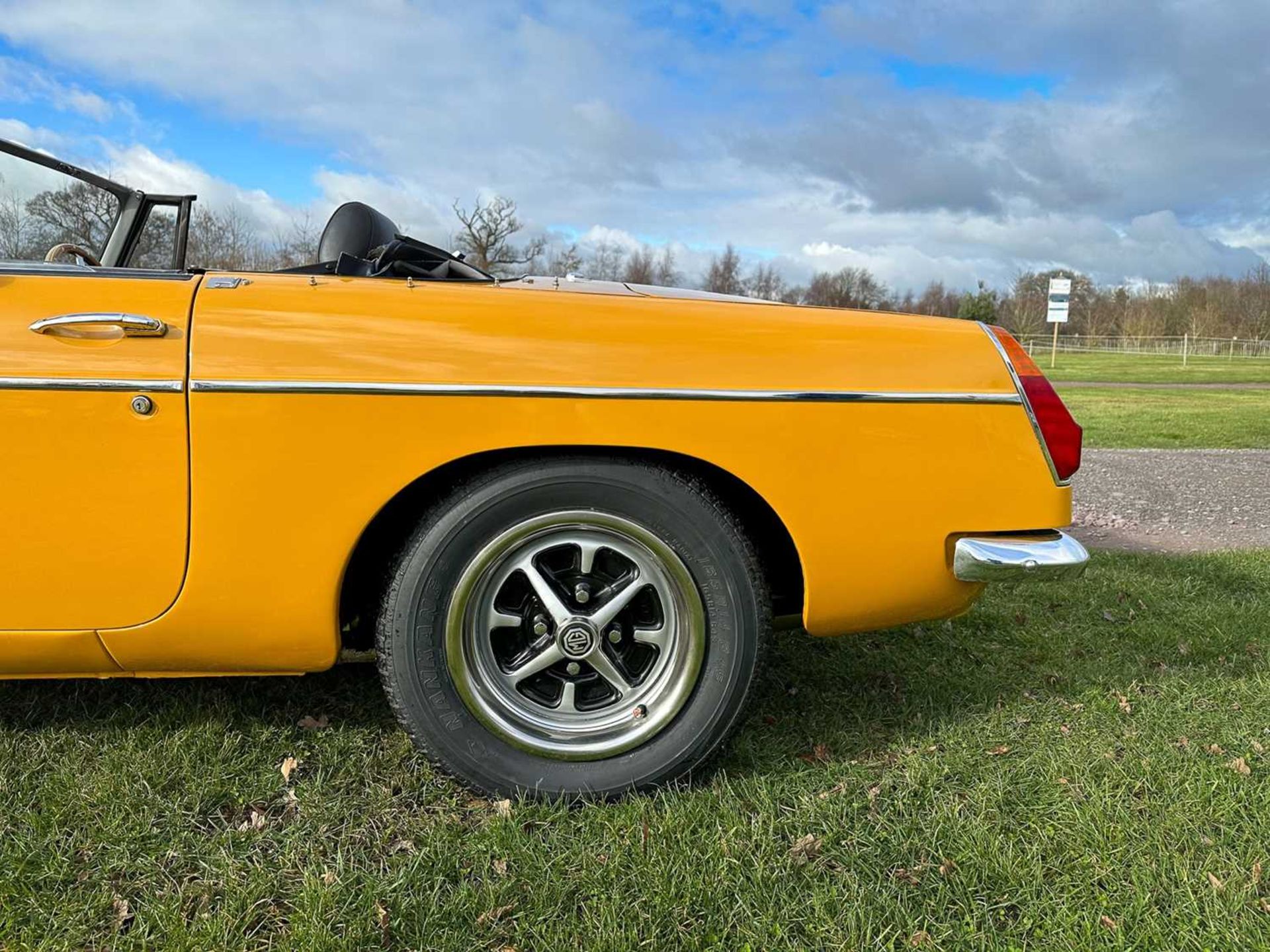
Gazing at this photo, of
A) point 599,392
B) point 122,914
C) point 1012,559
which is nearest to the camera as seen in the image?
point 122,914

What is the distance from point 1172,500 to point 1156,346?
49.5m

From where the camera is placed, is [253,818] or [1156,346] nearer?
[253,818]

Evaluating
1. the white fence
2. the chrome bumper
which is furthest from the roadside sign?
the chrome bumper

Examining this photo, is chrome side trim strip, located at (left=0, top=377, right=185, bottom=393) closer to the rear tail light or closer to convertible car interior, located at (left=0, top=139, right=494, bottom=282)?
convertible car interior, located at (left=0, top=139, right=494, bottom=282)

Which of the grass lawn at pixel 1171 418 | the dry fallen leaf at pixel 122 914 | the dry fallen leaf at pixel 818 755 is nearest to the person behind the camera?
the dry fallen leaf at pixel 122 914

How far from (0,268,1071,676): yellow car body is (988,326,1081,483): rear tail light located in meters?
0.03

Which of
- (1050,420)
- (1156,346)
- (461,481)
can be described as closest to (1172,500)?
(1050,420)

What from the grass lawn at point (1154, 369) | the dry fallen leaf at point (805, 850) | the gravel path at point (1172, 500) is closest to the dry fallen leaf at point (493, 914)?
the dry fallen leaf at point (805, 850)

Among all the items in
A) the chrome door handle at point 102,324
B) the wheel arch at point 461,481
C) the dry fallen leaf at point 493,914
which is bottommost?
the dry fallen leaf at point 493,914

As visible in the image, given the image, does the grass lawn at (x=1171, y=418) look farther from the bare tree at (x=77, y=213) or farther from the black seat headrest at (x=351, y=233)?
the bare tree at (x=77, y=213)

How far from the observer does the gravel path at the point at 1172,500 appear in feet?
16.9

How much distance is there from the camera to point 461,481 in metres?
1.99

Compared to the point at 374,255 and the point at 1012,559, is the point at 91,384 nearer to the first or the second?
the point at 374,255

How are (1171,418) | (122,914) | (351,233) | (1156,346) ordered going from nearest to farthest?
(122,914) < (351,233) < (1171,418) < (1156,346)
